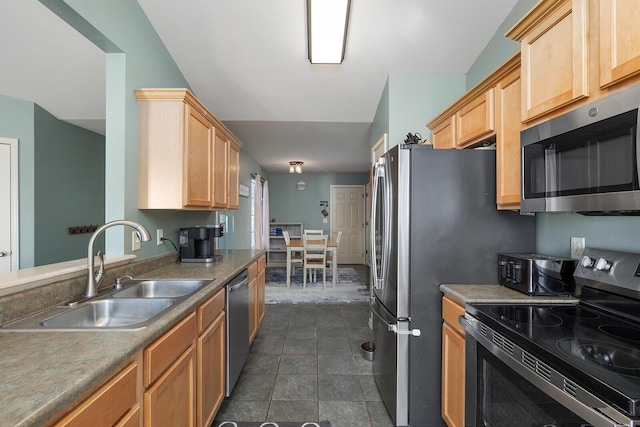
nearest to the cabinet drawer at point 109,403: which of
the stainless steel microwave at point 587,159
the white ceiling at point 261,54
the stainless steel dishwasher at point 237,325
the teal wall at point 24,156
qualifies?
the stainless steel dishwasher at point 237,325

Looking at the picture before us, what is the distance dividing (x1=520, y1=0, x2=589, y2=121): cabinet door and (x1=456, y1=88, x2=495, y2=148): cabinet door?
32 centimetres

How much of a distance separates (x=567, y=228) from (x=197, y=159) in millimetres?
2298

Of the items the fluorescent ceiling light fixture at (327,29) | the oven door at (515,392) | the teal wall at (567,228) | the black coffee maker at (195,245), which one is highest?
the fluorescent ceiling light fixture at (327,29)

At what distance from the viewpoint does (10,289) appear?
3.37 ft

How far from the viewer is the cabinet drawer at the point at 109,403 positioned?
2.21 feet

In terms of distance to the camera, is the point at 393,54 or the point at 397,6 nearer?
the point at 397,6

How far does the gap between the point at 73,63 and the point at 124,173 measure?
142 cm

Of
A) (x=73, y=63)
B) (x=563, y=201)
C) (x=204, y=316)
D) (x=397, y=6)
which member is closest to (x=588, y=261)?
(x=563, y=201)

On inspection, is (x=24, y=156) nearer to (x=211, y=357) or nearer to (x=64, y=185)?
(x=64, y=185)

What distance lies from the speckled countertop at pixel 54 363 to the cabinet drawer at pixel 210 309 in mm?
278

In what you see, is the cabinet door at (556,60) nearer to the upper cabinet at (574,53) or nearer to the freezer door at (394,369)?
the upper cabinet at (574,53)

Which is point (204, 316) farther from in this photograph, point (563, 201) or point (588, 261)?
point (588, 261)

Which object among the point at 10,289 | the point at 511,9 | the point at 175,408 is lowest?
the point at 175,408

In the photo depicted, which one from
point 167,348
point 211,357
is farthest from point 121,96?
point 211,357
